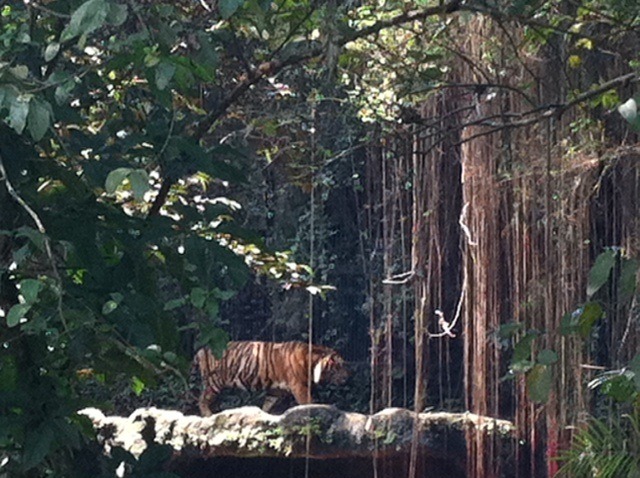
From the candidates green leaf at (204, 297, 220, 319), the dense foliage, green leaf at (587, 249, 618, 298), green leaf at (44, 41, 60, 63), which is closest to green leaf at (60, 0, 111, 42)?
the dense foliage

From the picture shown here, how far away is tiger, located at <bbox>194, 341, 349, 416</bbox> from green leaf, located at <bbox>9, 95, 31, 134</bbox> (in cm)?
753

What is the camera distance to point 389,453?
19.8 feet

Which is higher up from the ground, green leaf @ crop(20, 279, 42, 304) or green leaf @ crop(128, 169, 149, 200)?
green leaf @ crop(128, 169, 149, 200)

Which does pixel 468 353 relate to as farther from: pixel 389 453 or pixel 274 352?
pixel 274 352

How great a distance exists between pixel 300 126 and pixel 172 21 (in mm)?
2434

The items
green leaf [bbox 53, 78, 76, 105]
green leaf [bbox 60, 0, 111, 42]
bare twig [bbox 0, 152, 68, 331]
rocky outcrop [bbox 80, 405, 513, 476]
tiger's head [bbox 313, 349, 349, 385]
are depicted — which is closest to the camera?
green leaf [bbox 60, 0, 111, 42]

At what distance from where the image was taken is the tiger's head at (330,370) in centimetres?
915

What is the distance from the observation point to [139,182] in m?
1.74

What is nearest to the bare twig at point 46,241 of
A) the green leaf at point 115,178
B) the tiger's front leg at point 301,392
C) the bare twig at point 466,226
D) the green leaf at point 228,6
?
the green leaf at point 115,178

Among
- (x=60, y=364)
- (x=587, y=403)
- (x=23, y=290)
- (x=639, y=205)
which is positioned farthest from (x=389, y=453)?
(x=23, y=290)

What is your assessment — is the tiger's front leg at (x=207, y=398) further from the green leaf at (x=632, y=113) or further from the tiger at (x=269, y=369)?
the green leaf at (x=632, y=113)

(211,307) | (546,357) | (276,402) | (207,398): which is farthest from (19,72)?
(276,402)

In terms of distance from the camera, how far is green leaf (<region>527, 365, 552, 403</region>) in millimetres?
1891

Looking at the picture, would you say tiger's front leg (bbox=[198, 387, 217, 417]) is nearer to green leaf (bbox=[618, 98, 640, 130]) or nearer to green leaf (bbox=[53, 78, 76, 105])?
green leaf (bbox=[53, 78, 76, 105])
